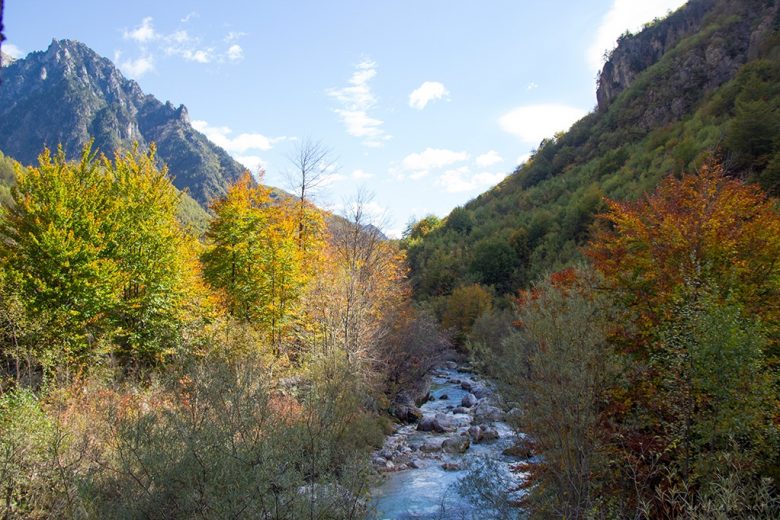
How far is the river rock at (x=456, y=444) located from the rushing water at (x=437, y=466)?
0.51 ft

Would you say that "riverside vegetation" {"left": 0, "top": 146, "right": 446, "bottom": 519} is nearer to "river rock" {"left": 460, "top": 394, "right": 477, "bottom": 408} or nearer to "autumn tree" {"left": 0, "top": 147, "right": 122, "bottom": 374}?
"autumn tree" {"left": 0, "top": 147, "right": 122, "bottom": 374}

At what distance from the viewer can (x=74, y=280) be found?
16.7m

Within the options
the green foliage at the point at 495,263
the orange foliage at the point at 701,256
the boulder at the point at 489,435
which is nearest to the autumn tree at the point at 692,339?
the orange foliage at the point at 701,256

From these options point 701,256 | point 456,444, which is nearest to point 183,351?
point 456,444

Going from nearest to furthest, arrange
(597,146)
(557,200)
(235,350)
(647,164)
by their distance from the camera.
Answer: (235,350), (647,164), (557,200), (597,146)

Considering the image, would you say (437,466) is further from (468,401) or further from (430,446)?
(468,401)

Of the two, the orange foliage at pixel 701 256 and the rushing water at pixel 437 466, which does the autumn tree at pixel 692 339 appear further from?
the rushing water at pixel 437 466

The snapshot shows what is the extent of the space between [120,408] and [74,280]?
6856mm

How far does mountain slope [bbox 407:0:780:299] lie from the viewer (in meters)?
34.8

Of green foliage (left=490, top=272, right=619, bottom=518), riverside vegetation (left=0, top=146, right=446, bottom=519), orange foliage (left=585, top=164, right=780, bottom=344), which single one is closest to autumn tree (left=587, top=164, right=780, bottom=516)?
orange foliage (left=585, top=164, right=780, bottom=344)

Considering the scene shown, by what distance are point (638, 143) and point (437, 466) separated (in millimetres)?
53790

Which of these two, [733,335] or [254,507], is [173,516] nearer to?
[254,507]

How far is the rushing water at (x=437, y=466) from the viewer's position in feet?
37.3

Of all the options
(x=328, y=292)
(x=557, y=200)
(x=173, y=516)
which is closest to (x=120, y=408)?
(x=173, y=516)
